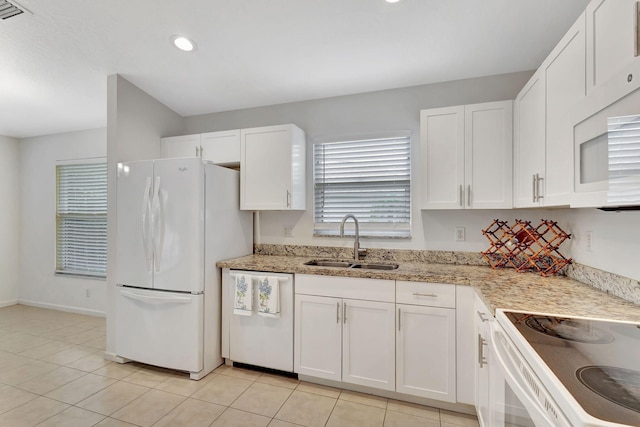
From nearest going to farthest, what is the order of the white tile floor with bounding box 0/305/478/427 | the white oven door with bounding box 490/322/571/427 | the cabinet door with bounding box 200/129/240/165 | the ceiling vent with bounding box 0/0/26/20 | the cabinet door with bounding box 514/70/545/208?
the white oven door with bounding box 490/322/571/427
the cabinet door with bounding box 514/70/545/208
the white tile floor with bounding box 0/305/478/427
the ceiling vent with bounding box 0/0/26/20
the cabinet door with bounding box 200/129/240/165

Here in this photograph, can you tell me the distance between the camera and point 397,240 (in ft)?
9.09

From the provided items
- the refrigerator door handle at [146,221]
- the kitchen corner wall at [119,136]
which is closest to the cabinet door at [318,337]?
the refrigerator door handle at [146,221]

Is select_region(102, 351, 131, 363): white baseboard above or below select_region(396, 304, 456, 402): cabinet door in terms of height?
below

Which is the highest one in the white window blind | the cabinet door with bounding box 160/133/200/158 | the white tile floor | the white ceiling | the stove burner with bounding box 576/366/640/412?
the white ceiling

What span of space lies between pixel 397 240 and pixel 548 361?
1858mm

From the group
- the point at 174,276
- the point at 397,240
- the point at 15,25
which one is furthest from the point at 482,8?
the point at 15,25

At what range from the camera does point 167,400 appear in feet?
7.25

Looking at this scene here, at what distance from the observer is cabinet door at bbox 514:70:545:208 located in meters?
1.78

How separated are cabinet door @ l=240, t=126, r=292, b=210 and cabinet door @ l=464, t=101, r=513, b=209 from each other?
1478 mm

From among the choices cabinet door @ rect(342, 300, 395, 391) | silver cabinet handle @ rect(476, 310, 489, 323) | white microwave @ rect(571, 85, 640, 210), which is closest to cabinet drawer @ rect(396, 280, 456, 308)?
cabinet door @ rect(342, 300, 395, 391)

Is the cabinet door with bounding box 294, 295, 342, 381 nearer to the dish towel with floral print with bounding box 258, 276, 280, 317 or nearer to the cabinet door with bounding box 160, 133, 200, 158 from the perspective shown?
the dish towel with floral print with bounding box 258, 276, 280, 317

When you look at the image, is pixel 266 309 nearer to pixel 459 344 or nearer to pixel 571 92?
pixel 459 344

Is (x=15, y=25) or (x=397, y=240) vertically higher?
(x=15, y=25)

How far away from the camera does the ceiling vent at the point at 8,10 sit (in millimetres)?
2113
